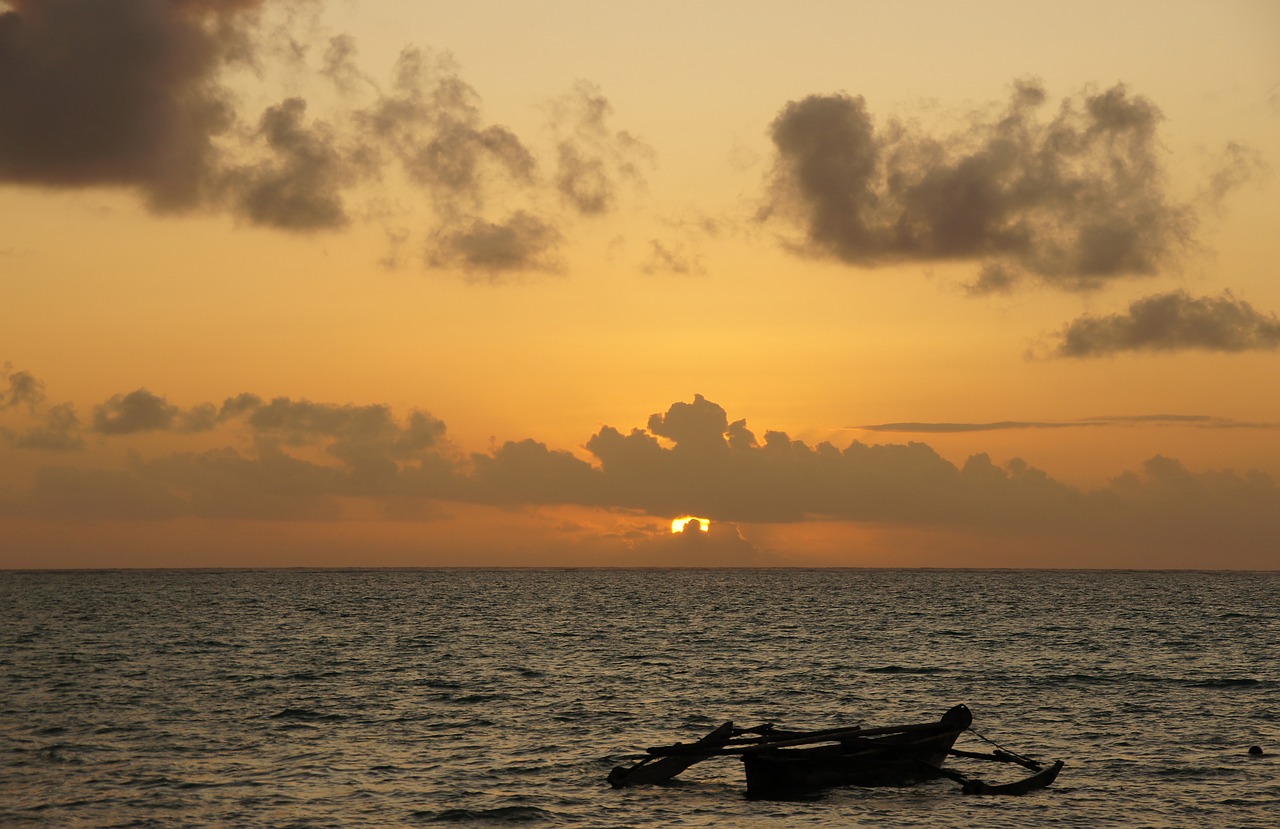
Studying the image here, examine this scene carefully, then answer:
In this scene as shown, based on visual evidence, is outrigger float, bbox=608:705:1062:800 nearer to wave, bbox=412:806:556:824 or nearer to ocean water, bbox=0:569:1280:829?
ocean water, bbox=0:569:1280:829

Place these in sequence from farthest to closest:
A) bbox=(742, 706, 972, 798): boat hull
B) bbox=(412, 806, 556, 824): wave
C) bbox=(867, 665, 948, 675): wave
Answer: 1. bbox=(867, 665, 948, 675): wave
2. bbox=(742, 706, 972, 798): boat hull
3. bbox=(412, 806, 556, 824): wave

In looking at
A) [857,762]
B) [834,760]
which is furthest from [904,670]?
[834,760]

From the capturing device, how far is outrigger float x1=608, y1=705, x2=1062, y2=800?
3328 centimetres

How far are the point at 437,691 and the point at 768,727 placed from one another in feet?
85.0

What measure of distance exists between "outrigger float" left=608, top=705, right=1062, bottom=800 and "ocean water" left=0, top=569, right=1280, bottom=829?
627 mm

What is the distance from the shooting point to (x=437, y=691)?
5734 cm

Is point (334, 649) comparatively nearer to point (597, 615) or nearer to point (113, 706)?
point (113, 706)

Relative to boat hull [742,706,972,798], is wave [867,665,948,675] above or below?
below

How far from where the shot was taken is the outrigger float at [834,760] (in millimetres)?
33281

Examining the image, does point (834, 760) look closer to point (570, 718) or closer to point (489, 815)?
point (489, 815)

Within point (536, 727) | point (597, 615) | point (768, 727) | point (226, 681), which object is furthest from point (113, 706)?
point (597, 615)

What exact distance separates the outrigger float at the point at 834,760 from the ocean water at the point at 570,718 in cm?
63

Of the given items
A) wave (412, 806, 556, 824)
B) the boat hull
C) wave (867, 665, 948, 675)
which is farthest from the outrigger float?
wave (867, 665, 948, 675)

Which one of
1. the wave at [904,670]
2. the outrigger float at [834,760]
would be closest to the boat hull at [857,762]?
the outrigger float at [834,760]
